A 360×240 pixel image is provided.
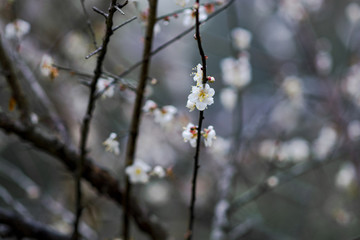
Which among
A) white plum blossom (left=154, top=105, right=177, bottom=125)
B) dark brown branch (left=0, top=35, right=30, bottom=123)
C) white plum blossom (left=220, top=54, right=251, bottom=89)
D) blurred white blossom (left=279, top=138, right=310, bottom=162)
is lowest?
white plum blossom (left=154, top=105, right=177, bottom=125)

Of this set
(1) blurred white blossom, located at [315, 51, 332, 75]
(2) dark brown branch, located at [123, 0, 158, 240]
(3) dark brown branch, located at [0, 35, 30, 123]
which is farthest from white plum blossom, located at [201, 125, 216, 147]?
(1) blurred white blossom, located at [315, 51, 332, 75]

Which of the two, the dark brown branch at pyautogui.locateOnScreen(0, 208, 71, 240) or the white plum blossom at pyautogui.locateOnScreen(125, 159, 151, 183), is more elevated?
the white plum blossom at pyautogui.locateOnScreen(125, 159, 151, 183)

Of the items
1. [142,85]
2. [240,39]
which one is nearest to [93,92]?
[142,85]

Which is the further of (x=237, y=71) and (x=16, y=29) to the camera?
(x=237, y=71)

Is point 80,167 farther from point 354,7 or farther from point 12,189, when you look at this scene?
point 12,189

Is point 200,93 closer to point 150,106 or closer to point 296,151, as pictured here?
point 150,106

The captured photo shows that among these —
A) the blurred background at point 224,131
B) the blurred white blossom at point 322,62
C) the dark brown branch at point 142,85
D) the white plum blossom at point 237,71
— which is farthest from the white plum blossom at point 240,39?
the dark brown branch at point 142,85

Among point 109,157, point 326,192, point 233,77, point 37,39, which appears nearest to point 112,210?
point 109,157

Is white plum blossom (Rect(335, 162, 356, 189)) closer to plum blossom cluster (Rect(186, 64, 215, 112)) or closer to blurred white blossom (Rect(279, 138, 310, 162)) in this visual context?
blurred white blossom (Rect(279, 138, 310, 162))
